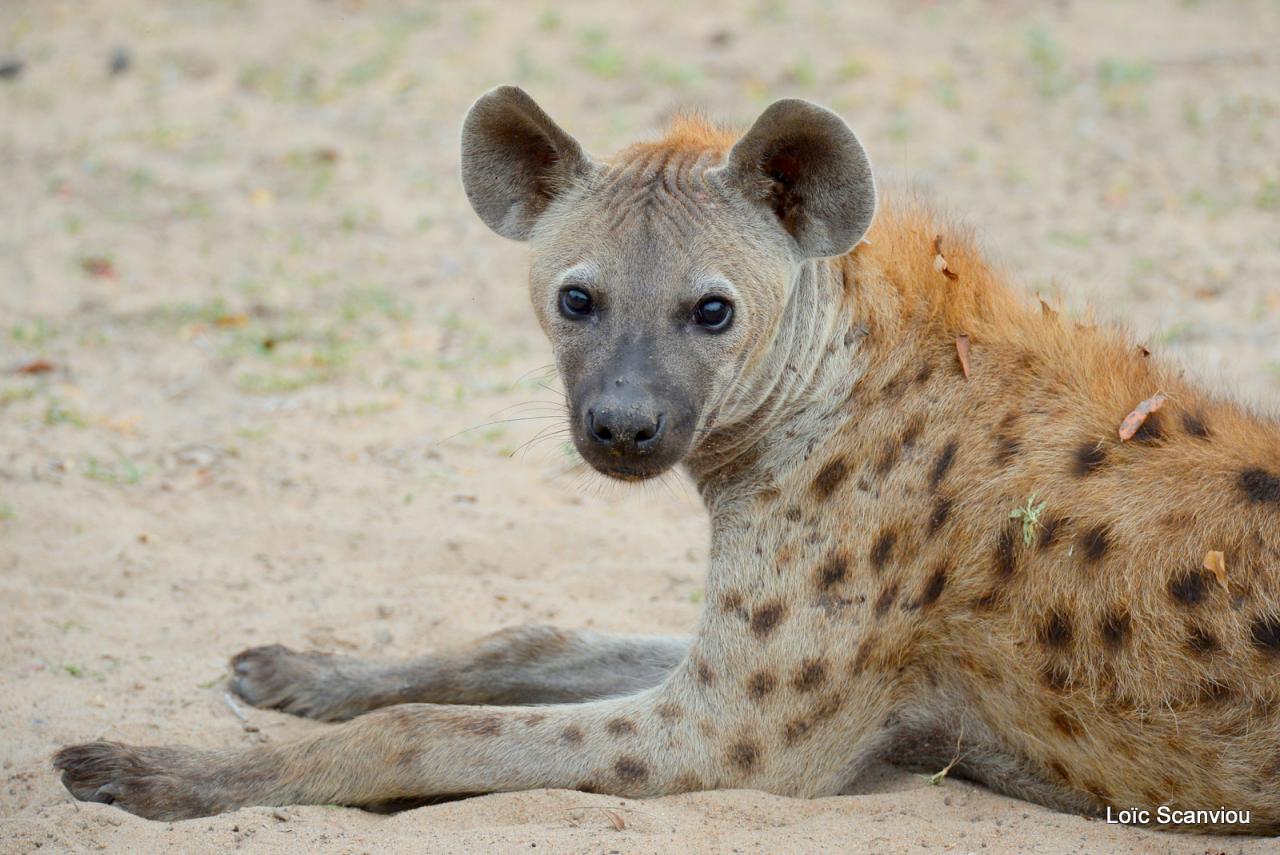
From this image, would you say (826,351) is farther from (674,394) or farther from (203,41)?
(203,41)

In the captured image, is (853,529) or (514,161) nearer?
(853,529)

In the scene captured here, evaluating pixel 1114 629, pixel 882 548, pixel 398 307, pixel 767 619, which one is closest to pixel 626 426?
pixel 767 619

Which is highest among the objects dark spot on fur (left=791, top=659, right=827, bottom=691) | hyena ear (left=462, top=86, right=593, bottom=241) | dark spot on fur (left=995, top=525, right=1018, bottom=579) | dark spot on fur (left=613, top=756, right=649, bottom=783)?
hyena ear (left=462, top=86, right=593, bottom=241)

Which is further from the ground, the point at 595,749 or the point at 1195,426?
the point at 1195,426

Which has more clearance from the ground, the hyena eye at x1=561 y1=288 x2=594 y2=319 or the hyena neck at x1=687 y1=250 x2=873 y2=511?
the hyena eye at x1=561 y1=288 x2=594 y2=319

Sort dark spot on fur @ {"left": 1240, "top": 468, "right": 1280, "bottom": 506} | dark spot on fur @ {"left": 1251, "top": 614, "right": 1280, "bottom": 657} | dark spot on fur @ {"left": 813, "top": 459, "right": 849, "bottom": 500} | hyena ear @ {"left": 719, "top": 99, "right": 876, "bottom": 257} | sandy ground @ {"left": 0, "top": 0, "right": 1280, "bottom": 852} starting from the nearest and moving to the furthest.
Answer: dark spot on fur @ {"left": 1251, "top": 614, "right": 1280, "bottom": 657}
dark spot on fur @ {"left": 1240, "top": 468, "right": 1280, "bottom": 506}
hyena ear @ {"left": 719, "top": 99, "right": 876, "bottom": 257}
dark spot on fur @ {"left": 813, "top": 459, "right": 849, "bottom": 500}
sandy ground @ {"left": 0, "top": 0, "right": 1280, "bottom": 852}

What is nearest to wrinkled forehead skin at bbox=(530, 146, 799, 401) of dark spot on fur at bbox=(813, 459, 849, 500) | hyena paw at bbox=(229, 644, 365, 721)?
dark spot on fur at bbox=(813, 459, 849, 500)

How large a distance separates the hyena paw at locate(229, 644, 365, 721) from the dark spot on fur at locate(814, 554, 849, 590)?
4.86 ft

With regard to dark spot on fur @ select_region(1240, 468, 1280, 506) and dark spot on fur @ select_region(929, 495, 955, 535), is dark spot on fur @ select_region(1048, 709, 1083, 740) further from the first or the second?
dark spot on fur @ select_region(1240, 468, 1280, 506)

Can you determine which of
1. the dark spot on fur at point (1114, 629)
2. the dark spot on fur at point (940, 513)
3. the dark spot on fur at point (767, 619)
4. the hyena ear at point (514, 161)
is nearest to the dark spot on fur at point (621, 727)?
the dark spot on fur at point (767, 619)

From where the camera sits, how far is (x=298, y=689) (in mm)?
4277

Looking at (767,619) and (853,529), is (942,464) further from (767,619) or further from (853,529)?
(767,619)

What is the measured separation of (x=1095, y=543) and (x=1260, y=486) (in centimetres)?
39

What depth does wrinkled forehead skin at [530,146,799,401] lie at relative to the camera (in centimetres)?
359
